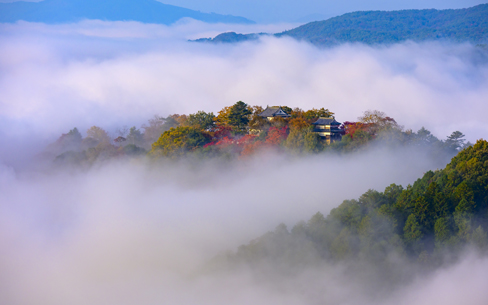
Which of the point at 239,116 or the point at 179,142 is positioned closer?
the point at 179,142

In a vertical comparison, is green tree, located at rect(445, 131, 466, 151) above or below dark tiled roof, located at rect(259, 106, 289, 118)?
below

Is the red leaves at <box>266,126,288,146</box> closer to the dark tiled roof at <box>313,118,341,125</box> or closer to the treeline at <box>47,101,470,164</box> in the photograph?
the treeline at <box>47,101,470,164</box>

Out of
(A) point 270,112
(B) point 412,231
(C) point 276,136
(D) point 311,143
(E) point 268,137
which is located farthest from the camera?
(A) point 270,112

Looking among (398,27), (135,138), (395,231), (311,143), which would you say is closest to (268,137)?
(311,143)

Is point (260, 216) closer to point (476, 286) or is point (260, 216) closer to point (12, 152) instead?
point (476, 286)

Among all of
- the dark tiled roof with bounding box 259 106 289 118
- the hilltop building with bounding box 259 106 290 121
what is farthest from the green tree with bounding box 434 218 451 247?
the dark tiled roof with bounding box 259 106 289 118

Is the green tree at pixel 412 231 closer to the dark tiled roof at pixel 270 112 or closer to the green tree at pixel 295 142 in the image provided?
the green tree at pixel 295 142

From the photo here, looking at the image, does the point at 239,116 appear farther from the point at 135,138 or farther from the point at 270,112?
the point at 135,138

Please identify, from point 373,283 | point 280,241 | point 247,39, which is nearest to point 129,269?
point 280,241
